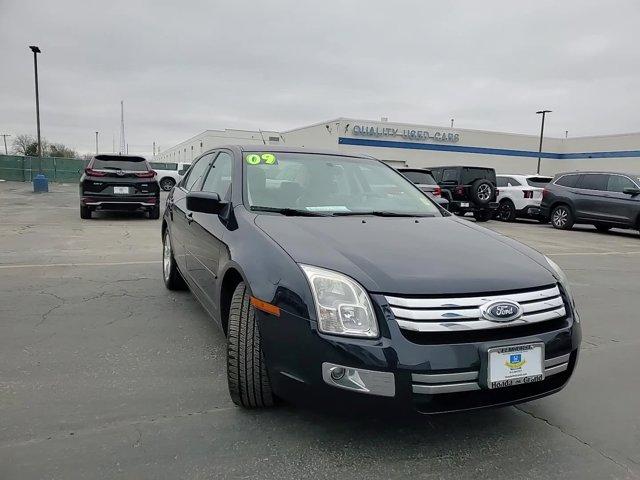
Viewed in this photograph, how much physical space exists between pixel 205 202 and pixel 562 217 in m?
13.6

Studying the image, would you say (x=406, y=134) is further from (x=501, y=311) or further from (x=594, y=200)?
(x=501, y=311)

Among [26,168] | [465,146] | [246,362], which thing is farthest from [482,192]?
[26,168]

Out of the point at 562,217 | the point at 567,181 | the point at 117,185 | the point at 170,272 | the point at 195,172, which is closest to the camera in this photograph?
the point at 195,172

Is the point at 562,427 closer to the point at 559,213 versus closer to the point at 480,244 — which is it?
the point at 480,244

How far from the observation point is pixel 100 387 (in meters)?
3.06

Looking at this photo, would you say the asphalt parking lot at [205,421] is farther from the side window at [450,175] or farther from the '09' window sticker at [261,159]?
the side window at [450,175]

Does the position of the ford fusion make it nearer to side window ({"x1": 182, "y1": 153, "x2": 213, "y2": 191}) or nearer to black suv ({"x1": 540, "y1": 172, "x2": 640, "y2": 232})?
side window ({"x1": 182, "y1": 153, "x2": 213, "y2": 191})

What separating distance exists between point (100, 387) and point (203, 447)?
0.99 metres

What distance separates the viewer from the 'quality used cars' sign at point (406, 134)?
34656 mm

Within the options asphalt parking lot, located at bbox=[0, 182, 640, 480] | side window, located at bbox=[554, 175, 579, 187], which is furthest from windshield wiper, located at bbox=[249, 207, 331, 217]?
side window, located at bbox=[554, 175, 579, 187]

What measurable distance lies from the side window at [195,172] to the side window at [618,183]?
11.9 metres

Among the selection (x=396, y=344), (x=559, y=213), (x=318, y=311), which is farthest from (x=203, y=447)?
(x=559, y=213)

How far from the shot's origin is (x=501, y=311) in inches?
89.0

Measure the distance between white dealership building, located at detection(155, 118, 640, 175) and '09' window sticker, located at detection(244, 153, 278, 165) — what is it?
95.8 ft
